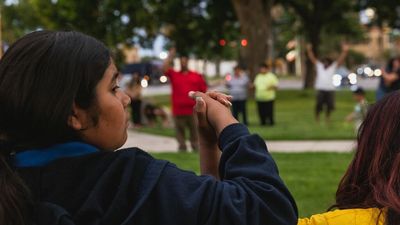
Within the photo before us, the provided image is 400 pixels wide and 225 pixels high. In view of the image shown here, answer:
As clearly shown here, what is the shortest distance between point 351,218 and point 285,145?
1032 cm

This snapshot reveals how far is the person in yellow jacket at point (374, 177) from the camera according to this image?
201 centimetres

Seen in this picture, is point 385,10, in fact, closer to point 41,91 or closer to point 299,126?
point 299,126

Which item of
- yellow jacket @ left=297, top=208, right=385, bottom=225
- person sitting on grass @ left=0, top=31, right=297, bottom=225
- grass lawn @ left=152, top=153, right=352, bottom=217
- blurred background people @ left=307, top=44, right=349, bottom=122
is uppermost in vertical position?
person sitting on grass @ left=0, top=31, right=297, bottom=225

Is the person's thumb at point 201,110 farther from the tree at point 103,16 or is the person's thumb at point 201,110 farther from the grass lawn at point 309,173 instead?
the tree at point 103,16

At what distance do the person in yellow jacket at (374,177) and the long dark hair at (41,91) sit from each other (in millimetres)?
922

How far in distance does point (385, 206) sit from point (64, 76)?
106 cm

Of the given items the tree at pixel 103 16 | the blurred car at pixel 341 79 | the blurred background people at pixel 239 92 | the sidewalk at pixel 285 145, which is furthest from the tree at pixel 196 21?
the sidewalk at pixel 285 145

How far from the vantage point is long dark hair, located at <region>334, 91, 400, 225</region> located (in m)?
2.02

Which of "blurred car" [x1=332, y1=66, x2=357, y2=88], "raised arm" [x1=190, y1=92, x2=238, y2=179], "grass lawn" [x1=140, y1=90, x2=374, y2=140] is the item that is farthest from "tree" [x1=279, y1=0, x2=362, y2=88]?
"raised arm" [x1=190, y1=92, x2=238, y2=179]

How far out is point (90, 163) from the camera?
1.45 metres

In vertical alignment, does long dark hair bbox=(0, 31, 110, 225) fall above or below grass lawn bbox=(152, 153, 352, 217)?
above

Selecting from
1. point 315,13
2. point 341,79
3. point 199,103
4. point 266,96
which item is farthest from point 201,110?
point 315,13

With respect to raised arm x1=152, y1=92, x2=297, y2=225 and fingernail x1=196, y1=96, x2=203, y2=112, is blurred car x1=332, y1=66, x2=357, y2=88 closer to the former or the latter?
fingernail x1=196, y1=96, x2=203, y2=112

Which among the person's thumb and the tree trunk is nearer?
the person's thumb
